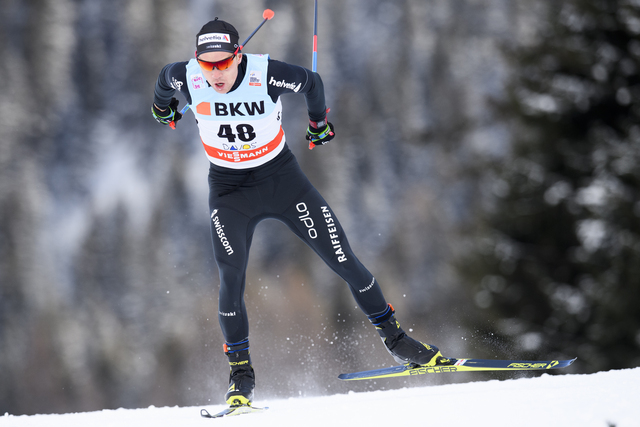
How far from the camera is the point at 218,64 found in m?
3.07

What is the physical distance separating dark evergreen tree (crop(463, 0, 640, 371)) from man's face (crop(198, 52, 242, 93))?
8.27 meters

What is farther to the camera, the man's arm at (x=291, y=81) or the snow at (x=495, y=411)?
the man's arm at (x=291, y=81)

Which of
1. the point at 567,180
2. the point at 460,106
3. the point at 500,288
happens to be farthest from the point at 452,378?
the point at 460,106

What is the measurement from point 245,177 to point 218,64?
0.71 meters

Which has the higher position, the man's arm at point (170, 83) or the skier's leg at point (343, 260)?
the man's arm at point (170, 83)

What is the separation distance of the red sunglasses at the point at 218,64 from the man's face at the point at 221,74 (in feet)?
0.04

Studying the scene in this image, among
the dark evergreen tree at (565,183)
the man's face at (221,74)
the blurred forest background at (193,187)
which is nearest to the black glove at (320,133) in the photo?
the man's face at (221,74)

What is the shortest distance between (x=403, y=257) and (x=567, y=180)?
6.69m

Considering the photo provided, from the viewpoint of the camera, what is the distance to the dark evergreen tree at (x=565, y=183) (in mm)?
9727

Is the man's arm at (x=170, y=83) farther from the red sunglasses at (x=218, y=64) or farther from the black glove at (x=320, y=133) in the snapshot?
the black glove at (x=320, y=133)

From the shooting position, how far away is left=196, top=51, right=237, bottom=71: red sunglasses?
307 centimetres

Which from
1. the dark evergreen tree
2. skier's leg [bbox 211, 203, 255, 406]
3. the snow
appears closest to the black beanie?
skier's leg [bbox 211, 203, 255, 406]

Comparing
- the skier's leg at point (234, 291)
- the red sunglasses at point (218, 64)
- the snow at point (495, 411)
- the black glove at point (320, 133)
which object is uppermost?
the red sunglasses at point (218, 64)

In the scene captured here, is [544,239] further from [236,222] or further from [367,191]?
[236,222]
